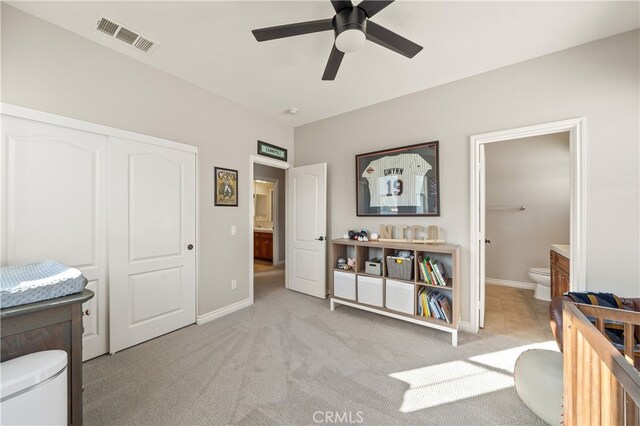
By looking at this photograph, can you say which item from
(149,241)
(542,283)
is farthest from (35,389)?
(542,283)

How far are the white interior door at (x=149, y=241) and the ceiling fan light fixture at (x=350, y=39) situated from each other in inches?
75.6

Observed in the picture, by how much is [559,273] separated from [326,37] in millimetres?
3353

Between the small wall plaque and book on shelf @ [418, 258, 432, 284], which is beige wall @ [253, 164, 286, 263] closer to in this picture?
the small wall plaque

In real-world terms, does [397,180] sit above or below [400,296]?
above

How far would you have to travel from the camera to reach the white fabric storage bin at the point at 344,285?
298 cm

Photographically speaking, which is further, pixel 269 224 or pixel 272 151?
pixel 269 224

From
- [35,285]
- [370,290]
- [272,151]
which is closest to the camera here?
[35,285]

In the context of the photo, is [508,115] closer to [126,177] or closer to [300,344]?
[300,344]

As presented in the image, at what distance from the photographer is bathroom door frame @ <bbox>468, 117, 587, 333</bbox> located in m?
2.08

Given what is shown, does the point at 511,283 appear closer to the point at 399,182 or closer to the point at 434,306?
the point at 434,306

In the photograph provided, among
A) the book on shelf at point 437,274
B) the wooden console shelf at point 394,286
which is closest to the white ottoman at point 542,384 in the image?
the wooden console shelf at point 394,286

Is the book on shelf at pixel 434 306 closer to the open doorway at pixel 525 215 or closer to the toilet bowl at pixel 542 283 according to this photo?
the open doorway at pixel 525 215

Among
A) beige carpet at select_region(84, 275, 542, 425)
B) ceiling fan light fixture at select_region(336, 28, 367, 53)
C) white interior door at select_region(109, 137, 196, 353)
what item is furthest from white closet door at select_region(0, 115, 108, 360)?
ceiling fan light fixture at select_region(336, 28, 367, 53)

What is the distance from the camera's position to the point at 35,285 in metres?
1.07
